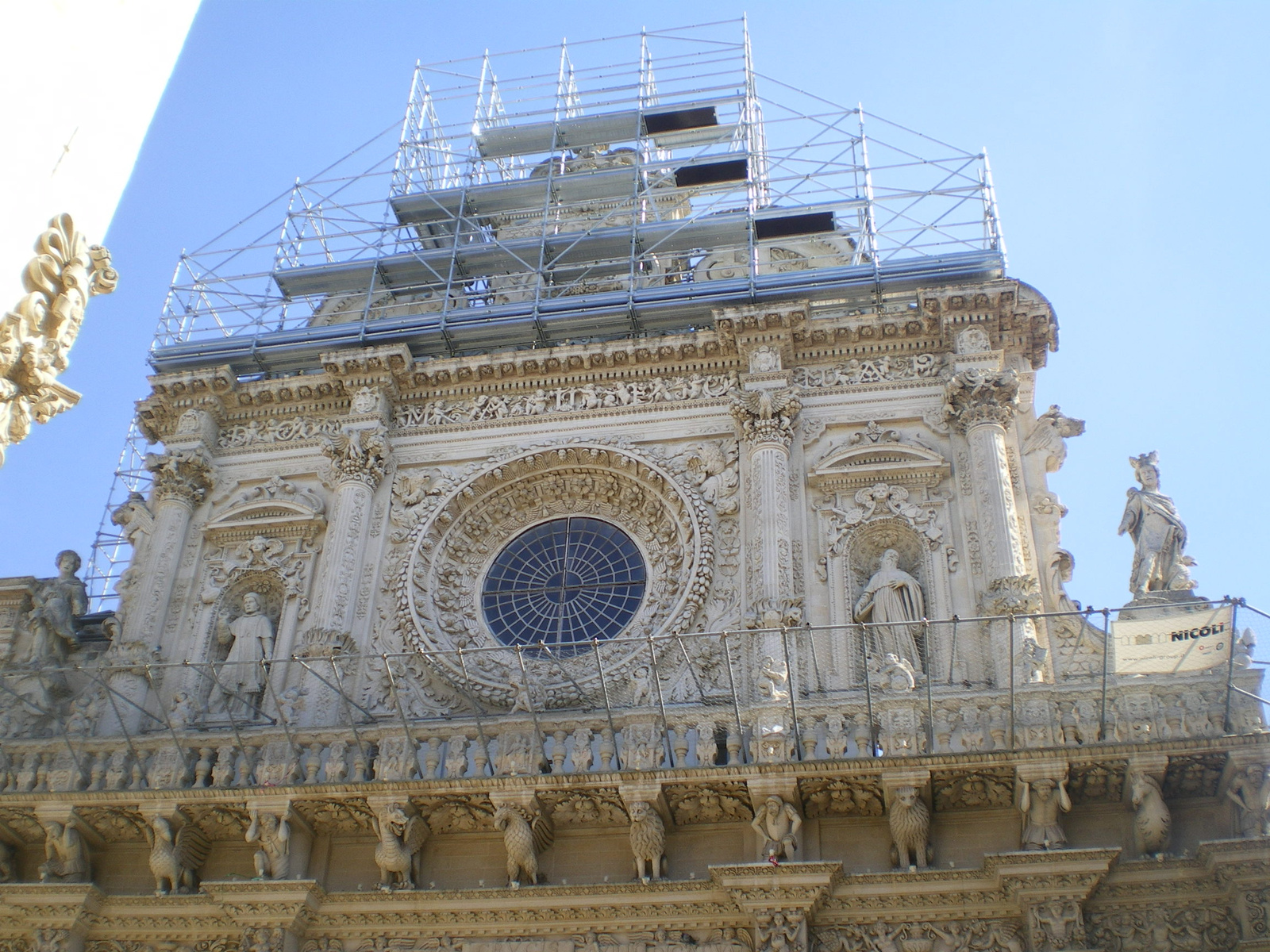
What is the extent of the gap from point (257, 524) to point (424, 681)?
3865 millimetres

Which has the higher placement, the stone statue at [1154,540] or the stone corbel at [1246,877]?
the stone statue at [1154,540]

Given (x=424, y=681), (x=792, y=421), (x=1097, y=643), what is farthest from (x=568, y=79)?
(x=1097, y=643)

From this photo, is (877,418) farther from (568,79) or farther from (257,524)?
(568,79)

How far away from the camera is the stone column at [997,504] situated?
15.7 meters

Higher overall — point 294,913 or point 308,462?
point 308,462

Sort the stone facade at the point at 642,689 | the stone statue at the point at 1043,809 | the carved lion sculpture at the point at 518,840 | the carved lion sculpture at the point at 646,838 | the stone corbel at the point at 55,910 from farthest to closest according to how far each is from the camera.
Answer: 1. the stone corbel at the point at 55,910
2. the carved lion sculpture at the point at 518,840
3. the carved lion sculpture at the point at 646,838
4. the stone facade at the point at 642,689
5. the stone statue at the point at 1043,809

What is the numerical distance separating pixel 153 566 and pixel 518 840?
778cm

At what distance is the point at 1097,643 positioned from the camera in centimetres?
1591

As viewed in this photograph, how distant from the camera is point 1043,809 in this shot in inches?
534

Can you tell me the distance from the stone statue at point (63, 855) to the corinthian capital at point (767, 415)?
31.8 ft

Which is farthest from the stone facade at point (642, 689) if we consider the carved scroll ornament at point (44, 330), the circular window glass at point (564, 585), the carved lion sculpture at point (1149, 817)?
the carved scroll ornament at point (44, 330)

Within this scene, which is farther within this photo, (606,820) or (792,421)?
(792,421)

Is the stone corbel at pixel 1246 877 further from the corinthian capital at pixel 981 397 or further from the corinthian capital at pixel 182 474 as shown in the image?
the corinthian capital at pixel 182 474

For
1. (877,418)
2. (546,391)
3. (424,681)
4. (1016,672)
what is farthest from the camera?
(546,391)
